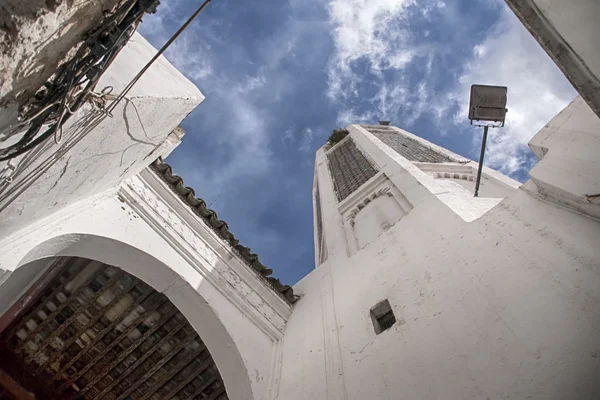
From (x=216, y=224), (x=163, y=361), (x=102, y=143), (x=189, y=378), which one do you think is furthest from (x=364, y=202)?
(x=102, y=143)

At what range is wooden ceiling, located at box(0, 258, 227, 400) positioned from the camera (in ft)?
16.0

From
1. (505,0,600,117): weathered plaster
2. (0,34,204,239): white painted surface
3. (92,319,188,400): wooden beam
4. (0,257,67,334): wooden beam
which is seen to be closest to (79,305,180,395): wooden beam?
(92,319,188,400): wooden beam

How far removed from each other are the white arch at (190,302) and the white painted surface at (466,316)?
1.93ft

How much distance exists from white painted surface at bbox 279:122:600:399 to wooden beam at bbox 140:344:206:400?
3.73ft

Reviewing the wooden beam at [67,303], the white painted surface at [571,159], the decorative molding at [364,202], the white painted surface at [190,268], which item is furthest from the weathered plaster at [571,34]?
the decorative molding at [364,202]

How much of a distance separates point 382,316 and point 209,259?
2160 millimetres

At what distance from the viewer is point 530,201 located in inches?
150

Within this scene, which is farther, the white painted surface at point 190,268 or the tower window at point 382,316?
the tower window at point 382,316

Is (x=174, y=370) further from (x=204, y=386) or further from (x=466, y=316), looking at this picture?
(x=466, y=316)

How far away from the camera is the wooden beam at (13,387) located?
537 cm

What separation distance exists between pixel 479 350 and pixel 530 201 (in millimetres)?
1660

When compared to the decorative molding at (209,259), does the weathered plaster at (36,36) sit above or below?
above

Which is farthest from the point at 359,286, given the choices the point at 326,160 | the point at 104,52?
the point at 326,160

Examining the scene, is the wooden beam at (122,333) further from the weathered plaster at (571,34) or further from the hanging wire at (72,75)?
the weathered plaster at (571,34)
